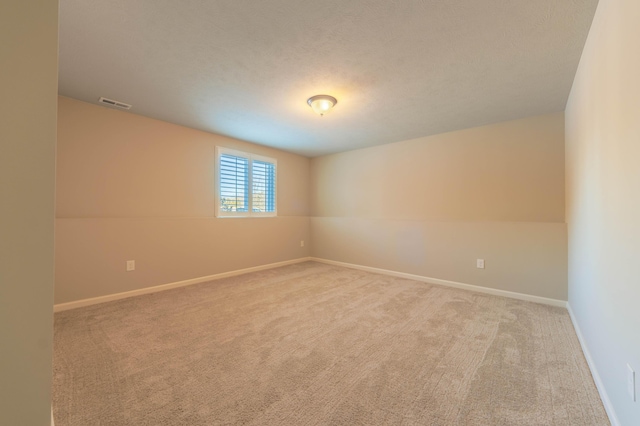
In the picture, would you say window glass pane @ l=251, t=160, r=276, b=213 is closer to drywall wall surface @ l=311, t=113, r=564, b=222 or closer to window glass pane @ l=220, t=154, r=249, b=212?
window glass pane @ l=220, t=154, r=249, b=212

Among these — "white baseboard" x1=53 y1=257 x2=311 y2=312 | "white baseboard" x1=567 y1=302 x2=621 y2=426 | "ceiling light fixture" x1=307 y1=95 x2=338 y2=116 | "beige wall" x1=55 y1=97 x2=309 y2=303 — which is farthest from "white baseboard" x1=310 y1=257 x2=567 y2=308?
"ceiling light fixture" x1=307 y1=95 x2=338 y2=116

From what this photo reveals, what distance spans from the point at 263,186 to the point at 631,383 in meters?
4.74

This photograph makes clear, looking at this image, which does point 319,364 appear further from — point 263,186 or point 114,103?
point 263,186

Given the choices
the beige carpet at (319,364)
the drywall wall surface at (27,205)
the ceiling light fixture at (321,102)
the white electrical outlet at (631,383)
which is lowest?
the beige carpet at (319,364)

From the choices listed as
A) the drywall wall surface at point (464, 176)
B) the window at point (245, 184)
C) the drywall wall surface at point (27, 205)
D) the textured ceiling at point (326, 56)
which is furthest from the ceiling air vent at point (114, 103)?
the drywall wall surface at point (464, 176)

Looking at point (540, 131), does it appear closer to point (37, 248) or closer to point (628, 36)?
point (628, 36)

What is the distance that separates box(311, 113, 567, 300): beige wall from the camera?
10.6ft

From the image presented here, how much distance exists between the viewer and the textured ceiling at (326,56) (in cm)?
165

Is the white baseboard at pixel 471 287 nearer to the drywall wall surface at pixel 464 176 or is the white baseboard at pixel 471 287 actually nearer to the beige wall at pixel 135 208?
the drywall wall surface at pixel 464 176

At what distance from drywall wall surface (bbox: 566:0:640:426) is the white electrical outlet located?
3 centimetres

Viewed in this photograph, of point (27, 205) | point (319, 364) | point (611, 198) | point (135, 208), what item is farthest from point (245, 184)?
point (611, 198)

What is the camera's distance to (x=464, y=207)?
391 cm

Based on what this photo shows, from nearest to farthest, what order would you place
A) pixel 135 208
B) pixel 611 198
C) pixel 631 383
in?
pixel 631 383 < pixel 611 198 < pixel 135 208

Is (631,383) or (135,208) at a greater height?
(135,208)
